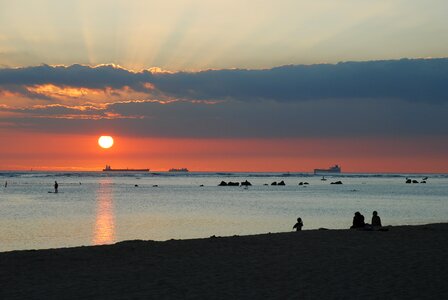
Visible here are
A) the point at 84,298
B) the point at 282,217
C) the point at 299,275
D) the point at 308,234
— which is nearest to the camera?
the point at 84,298

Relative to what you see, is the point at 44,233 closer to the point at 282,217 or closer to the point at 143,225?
the point at 143,225

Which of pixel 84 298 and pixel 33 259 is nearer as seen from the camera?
pixel 84 298

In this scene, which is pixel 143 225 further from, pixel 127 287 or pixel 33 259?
pixel 127 287

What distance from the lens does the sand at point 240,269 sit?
16031mm

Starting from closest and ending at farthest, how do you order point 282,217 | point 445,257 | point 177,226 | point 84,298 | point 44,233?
point 84,298 < point 445,257 < point 44,233 < point 177,226 < point 282,217

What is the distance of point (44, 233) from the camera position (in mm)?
44594

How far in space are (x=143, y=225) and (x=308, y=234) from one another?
26710 millimetres

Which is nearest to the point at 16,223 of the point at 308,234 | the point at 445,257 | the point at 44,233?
the point at 44,233

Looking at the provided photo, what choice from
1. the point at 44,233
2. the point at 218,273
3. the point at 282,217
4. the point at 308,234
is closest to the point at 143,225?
the point at 44,233

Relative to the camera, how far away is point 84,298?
605 inches

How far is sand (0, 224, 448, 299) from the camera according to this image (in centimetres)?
1603

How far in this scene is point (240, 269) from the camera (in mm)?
19547

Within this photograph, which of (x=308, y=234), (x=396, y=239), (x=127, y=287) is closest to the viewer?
(x=127, y=287)

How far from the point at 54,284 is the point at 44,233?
28.8 metres
